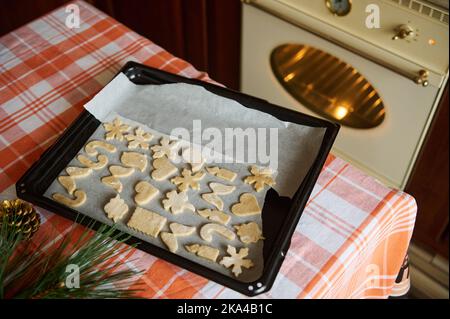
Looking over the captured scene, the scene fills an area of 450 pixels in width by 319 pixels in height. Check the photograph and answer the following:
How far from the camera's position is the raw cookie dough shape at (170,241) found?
2.33 ft

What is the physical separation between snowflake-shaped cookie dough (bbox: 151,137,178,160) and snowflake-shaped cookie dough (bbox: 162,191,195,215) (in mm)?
80

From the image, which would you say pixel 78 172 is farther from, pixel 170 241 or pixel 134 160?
pixel 170 241

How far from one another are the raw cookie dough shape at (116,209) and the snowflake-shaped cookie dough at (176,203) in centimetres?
6

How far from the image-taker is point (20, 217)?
72 centimetres

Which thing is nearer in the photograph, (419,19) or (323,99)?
(419,19)

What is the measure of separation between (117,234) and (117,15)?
1205 millimetres

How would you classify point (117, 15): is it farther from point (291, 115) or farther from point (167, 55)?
point (291, 115)

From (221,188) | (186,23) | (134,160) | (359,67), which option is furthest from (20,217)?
(186,23)

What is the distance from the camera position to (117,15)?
174cm

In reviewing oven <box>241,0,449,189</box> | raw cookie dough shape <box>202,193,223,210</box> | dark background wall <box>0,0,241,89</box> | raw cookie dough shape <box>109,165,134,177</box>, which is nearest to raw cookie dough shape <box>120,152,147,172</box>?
raw cookie dough shape <box>109,165,134,177</box>

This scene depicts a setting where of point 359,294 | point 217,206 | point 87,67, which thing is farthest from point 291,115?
point 87,67

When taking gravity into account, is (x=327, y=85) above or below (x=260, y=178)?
below

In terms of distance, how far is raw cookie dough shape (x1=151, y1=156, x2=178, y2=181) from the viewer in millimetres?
792

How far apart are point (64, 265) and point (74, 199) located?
165 mm
